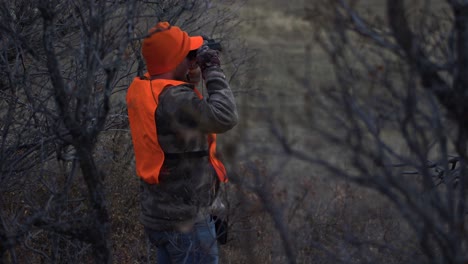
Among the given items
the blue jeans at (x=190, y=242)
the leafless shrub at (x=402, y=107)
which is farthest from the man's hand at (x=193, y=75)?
the leafless shrub at (x=402, y=107)

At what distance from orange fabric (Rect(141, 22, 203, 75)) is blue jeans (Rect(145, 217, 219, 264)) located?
0.81 meters

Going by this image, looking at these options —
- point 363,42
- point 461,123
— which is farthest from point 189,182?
point 461,123

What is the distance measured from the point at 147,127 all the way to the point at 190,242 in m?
0.60

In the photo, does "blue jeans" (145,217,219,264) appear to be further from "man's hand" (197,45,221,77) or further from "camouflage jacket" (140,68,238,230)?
"man's hand" (197,45,221,77)

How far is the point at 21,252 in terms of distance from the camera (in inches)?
210

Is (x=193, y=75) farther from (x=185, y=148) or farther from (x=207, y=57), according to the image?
(x=185, y=148)

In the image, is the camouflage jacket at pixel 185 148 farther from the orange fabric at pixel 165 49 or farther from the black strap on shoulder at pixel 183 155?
the orange fabric at pixel 165 49

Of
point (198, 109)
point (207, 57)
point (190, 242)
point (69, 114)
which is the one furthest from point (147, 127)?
point (69, 114)

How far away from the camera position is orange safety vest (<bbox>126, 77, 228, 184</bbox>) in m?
3.68

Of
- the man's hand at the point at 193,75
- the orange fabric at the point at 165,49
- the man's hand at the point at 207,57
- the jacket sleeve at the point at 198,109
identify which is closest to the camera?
the jacket sleeve at the point at 198,109

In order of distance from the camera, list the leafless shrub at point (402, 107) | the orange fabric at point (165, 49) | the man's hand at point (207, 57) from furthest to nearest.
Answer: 1. the man's hand at point (207, 57)
2. the orange fabric at point (165, 49)
3. the leafless shrub at point (402, 107)

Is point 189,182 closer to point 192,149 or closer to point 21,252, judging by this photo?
point 192,149

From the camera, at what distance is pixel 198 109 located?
362cm

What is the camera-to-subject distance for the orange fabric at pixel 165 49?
372 centimetres
